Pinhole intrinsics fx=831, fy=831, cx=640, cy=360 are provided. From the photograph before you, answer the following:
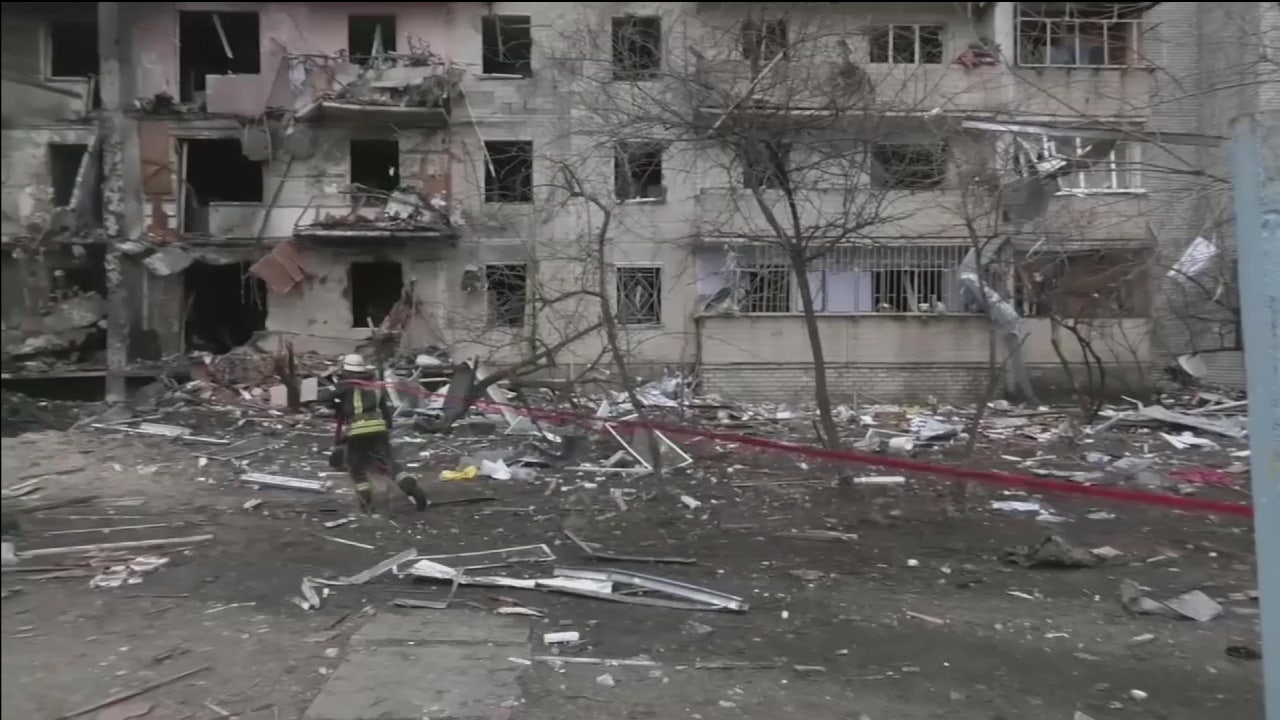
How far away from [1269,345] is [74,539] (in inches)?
315

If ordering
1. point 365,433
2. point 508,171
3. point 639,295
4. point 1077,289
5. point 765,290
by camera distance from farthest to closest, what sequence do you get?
point 765,290 < point 508,171 < point 639,295 < point 1077,289 < point 365,433

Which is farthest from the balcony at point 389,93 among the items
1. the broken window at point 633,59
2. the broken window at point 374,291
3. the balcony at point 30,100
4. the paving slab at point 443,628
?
the balcony at point 30,100

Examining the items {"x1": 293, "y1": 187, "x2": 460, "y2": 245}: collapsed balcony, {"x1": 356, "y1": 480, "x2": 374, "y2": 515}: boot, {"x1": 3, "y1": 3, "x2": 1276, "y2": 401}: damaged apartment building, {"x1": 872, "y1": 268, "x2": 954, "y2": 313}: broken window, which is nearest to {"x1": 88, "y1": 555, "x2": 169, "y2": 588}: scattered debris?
{"x1": 356, "y1": 480, "x2": 374, "y2": 515}: boot

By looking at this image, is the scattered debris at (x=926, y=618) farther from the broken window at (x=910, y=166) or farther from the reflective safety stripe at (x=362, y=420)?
the reflective safety stripe at (x=362, y=420)

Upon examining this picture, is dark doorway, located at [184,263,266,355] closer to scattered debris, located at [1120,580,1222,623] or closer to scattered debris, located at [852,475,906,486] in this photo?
scattered debris, located at [852,475,906,486]

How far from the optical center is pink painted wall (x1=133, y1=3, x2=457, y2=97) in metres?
19.5

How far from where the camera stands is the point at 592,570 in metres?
5.95

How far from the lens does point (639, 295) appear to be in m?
15.9

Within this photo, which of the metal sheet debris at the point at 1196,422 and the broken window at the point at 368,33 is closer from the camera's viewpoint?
the metal sheet debris at the point at 1196,422

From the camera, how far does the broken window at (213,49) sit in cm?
2025

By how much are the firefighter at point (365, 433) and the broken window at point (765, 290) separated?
37.7 ft

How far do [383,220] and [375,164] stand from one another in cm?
275

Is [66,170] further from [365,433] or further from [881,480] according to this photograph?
[881,480]

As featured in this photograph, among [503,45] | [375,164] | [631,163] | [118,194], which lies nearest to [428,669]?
[631,163]
